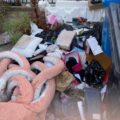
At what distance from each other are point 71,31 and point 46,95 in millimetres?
1976

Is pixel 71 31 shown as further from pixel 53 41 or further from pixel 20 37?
pixel 20 37

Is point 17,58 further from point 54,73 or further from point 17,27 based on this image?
point 17,27

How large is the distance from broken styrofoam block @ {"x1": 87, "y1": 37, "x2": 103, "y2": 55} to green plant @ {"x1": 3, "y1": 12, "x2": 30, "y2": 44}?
4.76 ft

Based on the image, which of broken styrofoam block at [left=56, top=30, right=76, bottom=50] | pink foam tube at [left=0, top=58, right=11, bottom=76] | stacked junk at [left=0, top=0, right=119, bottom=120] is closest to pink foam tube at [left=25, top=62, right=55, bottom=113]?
stacked junk at [left=0, top=0, right=119, bottom=120]

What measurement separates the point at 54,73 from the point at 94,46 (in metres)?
1.16

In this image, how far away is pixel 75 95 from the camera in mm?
4938

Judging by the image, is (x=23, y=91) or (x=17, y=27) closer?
(x=23, y=91)

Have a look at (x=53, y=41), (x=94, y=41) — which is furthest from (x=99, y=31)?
(x=53, y=41)

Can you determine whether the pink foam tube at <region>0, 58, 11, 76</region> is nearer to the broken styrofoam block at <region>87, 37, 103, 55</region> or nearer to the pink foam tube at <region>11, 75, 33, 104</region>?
the pink foam tube at <region>11, 75, 33, 104</region>

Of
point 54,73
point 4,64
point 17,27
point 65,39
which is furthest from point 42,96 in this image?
point 17,27

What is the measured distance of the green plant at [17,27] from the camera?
20.9ft

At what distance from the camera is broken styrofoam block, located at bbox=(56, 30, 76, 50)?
18.8ft

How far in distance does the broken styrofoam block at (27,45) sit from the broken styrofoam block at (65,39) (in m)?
0.36

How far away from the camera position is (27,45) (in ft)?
19.0
